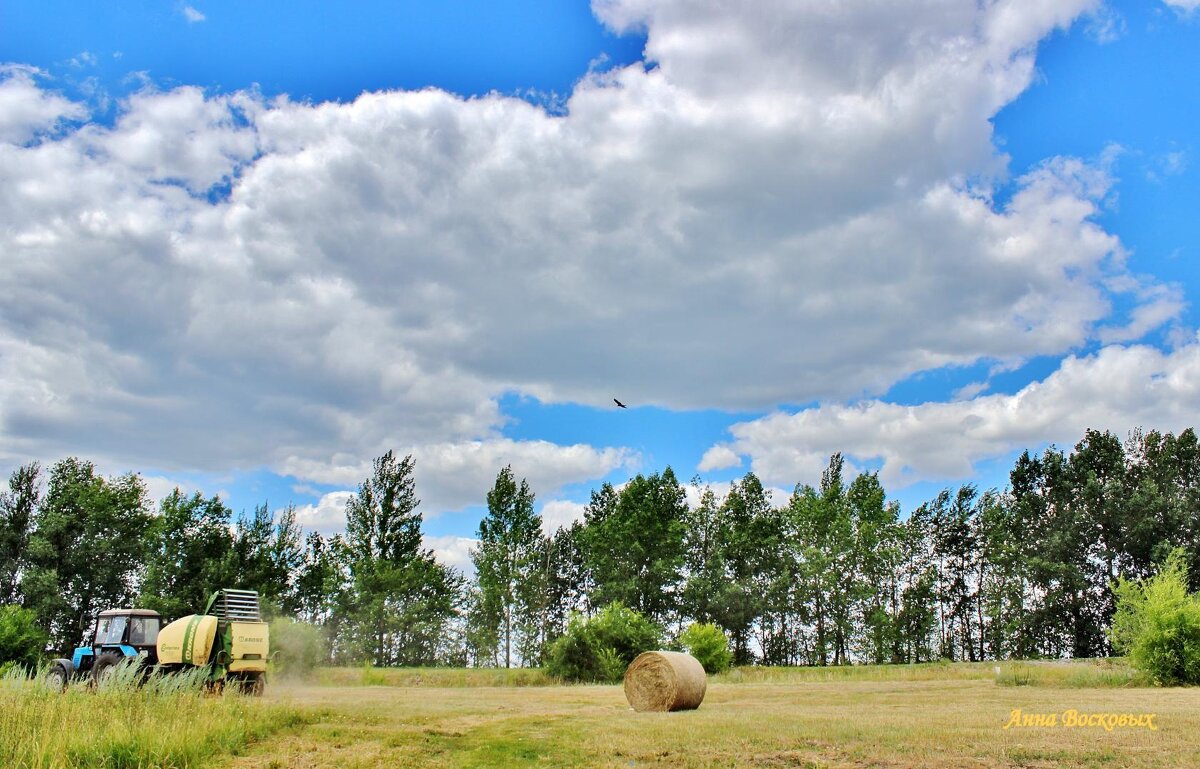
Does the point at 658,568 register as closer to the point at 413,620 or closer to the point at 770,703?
the point at 413,620

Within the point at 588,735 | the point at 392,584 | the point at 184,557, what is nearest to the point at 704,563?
the point at 392,584

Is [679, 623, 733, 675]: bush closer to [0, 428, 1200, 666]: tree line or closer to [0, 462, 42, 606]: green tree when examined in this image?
[0, 428, 1200, 666]: tree line

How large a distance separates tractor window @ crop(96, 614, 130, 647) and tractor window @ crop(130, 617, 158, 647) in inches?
10.2

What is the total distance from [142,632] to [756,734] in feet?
62.2

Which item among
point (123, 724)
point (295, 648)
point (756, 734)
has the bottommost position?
point (295, 648)

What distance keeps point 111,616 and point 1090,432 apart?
6463cm

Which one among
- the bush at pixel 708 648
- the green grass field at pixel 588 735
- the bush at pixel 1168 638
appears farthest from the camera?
the bush at pixel 708 648

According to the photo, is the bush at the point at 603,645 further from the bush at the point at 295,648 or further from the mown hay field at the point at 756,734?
the bush at the point at 295,648

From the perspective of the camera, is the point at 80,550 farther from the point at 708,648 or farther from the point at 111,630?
the point at 708,648

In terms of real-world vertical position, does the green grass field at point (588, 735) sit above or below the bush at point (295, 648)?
above

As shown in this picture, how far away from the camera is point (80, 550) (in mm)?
56344

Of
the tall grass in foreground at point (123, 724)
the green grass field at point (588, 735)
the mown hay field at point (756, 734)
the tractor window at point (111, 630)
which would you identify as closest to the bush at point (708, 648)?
the mown hay field at point (756, 734)

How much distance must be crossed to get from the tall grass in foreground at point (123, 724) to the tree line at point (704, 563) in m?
45.3

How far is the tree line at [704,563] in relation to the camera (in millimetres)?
54688
